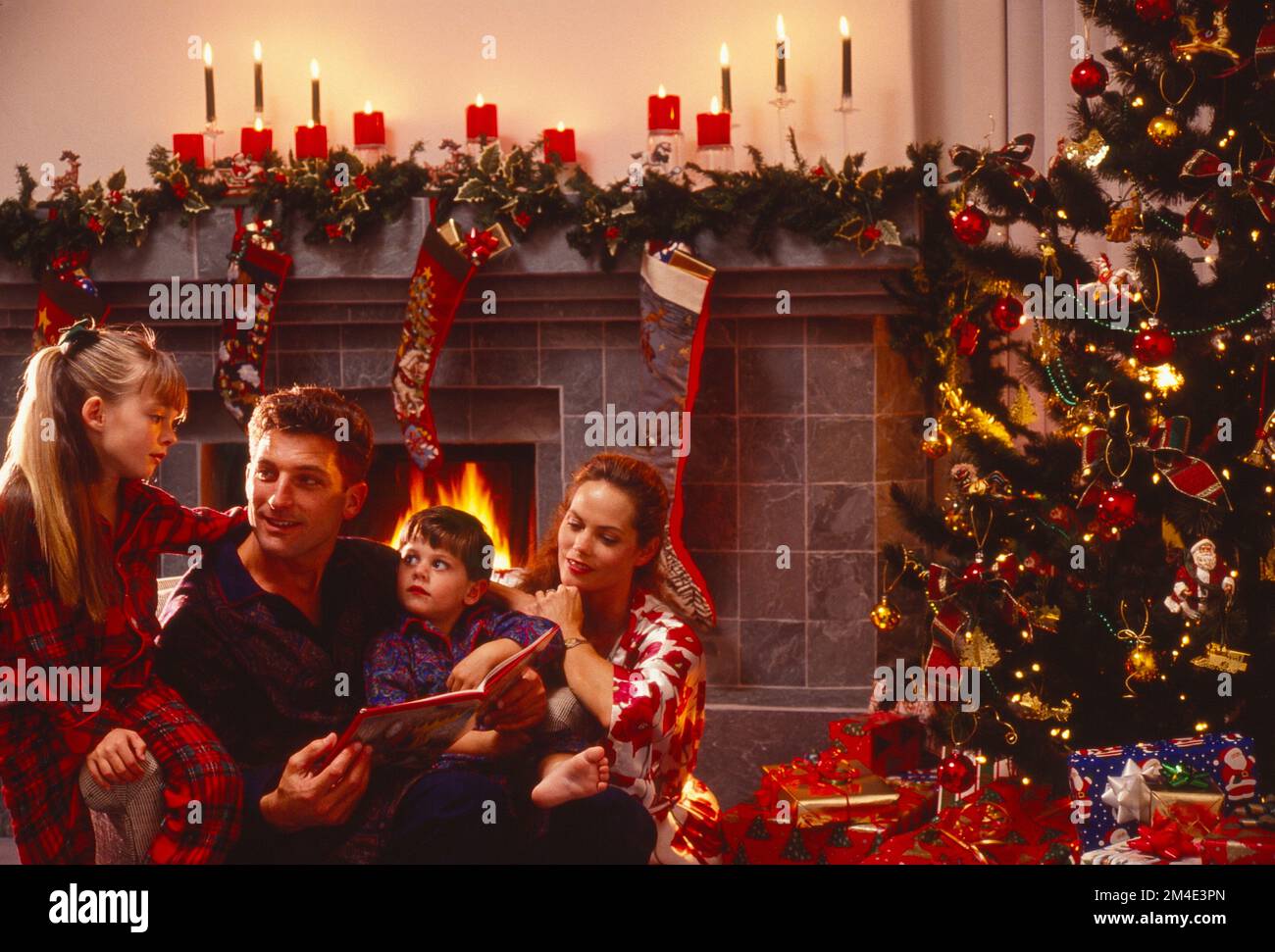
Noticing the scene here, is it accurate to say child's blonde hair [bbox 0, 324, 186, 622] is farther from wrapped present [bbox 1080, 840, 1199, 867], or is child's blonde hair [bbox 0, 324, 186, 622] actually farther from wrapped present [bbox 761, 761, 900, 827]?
wrapped present [bbox 1080, 840, 1199, 867]

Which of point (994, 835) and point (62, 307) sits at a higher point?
point (62, 307)

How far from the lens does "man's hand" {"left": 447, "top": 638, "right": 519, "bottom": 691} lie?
7.13 feet

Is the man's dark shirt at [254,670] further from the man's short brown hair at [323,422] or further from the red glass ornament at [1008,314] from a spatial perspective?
the red glass ornament at [1008,314]

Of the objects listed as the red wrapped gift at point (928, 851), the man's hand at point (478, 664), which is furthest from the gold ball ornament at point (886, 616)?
the man's hand at point (478, 664)

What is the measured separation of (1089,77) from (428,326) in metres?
1.37

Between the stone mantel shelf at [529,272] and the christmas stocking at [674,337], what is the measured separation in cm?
12

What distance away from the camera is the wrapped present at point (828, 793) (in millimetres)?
2633

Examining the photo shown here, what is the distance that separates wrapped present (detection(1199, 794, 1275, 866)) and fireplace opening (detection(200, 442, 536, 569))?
1543mm

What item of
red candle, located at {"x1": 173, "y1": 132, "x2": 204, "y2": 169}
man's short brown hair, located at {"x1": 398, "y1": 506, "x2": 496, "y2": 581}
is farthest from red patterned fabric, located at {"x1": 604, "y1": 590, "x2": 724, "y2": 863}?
red candle, located at {"x1": 173, "y1": 132, "x2": 204, "y2": 169}

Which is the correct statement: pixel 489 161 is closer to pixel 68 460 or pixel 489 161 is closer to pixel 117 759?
pixel 68 460

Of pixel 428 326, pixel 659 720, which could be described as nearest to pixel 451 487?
pixel 428 326

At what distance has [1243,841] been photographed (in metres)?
2.19

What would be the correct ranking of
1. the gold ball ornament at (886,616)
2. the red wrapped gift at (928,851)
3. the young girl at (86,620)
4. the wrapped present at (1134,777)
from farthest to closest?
the gold ball ornament at (886,616)
the red wrapped gift at (928,851)
the wrapped present at (1134,777)
the young girl at (86,620)
